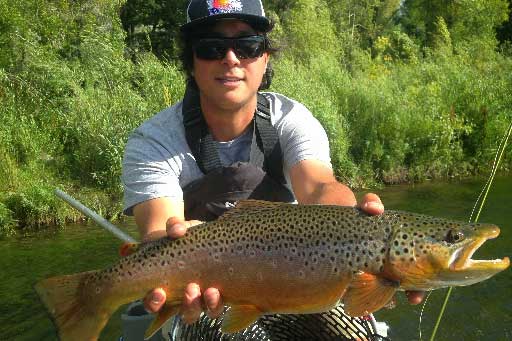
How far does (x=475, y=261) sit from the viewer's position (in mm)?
2605

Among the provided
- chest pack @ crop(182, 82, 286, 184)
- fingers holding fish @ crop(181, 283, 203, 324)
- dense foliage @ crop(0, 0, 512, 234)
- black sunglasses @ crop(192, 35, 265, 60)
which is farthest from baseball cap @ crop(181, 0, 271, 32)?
dense foliage @ crop(0, 0, 512, 234)

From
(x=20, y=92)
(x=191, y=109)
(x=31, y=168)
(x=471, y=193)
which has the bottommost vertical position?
(x=471, y=193)

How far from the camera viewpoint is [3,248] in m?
10.8

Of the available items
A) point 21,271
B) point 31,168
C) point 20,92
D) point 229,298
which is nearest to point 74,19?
point 20,92

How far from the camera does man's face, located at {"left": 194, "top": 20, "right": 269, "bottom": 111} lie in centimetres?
366

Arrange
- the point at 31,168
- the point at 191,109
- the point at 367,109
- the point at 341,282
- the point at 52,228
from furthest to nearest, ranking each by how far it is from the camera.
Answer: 1. the point at 367,109
2. the point at 31,168
3. the point at 52,228
4. the point at 191,109
5. the point at 341,282

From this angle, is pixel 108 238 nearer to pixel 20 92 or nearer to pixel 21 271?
pixel 21 271

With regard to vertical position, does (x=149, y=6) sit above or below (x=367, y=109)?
above

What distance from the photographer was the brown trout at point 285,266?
2674 mm

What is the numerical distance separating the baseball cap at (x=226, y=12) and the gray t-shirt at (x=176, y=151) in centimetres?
57

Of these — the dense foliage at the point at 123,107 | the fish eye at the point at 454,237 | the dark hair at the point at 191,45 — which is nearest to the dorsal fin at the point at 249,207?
the fish eye at the point at 454,237

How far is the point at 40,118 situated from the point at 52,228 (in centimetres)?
455

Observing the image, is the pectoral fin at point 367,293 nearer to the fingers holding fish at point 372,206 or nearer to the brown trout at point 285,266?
the brown trout at point 285,266

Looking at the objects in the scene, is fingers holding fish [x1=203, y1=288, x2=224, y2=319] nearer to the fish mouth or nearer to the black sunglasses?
the fish mouth
